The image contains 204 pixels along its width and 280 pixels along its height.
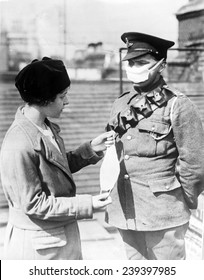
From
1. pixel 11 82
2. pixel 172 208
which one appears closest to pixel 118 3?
pixel 11 82

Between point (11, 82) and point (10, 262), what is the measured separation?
955 millimetres

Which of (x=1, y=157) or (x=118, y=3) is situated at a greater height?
(x=118, y=3)

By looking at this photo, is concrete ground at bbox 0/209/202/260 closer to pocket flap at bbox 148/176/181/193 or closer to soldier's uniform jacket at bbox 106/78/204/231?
soldier's uniform jacket at bbox 106/78/204/231

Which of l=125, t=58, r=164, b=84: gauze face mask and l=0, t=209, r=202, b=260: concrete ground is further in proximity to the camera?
l=0, t=209, r=202, b=260: concrete ground

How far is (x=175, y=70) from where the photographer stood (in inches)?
103

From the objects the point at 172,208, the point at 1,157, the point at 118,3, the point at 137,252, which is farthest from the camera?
the point at 118,3

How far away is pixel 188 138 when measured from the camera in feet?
5.00

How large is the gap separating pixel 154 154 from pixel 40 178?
51 cm

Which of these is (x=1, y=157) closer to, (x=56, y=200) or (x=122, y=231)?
(x=56, y=200)

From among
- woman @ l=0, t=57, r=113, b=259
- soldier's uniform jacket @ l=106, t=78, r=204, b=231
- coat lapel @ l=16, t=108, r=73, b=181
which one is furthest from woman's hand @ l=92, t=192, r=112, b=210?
soldier's uniform jacket @ l=106, t=78, r=204, b=231

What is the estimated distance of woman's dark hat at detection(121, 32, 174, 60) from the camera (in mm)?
1567

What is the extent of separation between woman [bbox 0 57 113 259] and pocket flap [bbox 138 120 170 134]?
1.21 feet

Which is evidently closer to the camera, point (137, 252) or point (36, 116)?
point (36, 116)

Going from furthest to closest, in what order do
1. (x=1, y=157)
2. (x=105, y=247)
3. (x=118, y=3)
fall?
(x=105, y=247)
(x=118, y=3)
(x=1, y=157)
